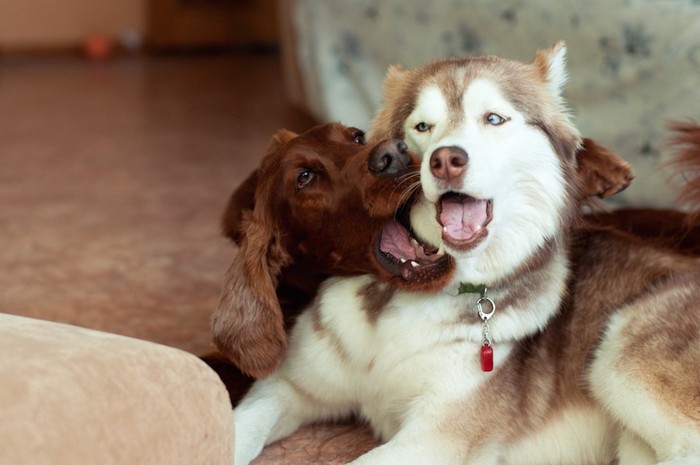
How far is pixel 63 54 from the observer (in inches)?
395

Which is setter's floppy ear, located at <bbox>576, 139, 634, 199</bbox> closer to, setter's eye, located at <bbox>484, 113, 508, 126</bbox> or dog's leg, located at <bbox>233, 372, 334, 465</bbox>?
setter's eye, located at <bbox>484, 113, 508, 126</bbox>

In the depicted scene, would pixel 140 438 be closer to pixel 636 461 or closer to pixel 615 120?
pixel 636 461

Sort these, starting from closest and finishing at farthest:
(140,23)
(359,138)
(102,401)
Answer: (102,401)
(359,138)
(140,23)

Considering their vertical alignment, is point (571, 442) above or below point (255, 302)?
below

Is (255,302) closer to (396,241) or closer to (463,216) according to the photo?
(396,241)

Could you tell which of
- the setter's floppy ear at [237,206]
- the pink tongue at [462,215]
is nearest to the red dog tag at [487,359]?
the pink tongue at [462,215]

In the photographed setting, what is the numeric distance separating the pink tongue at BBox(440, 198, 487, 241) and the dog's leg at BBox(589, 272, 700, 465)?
0.39 meters

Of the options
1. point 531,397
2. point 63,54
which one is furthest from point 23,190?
point 63,54

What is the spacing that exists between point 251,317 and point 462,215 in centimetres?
45

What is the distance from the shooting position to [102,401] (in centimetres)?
135

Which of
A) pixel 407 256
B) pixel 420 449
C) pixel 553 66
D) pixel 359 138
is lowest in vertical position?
pixel 420 449

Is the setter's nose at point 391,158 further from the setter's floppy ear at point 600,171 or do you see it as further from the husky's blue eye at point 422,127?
the setter's floppy ear at point 600,171

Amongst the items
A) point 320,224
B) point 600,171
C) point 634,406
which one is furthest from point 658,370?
point 320,224

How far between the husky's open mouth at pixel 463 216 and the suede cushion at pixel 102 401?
47cm
